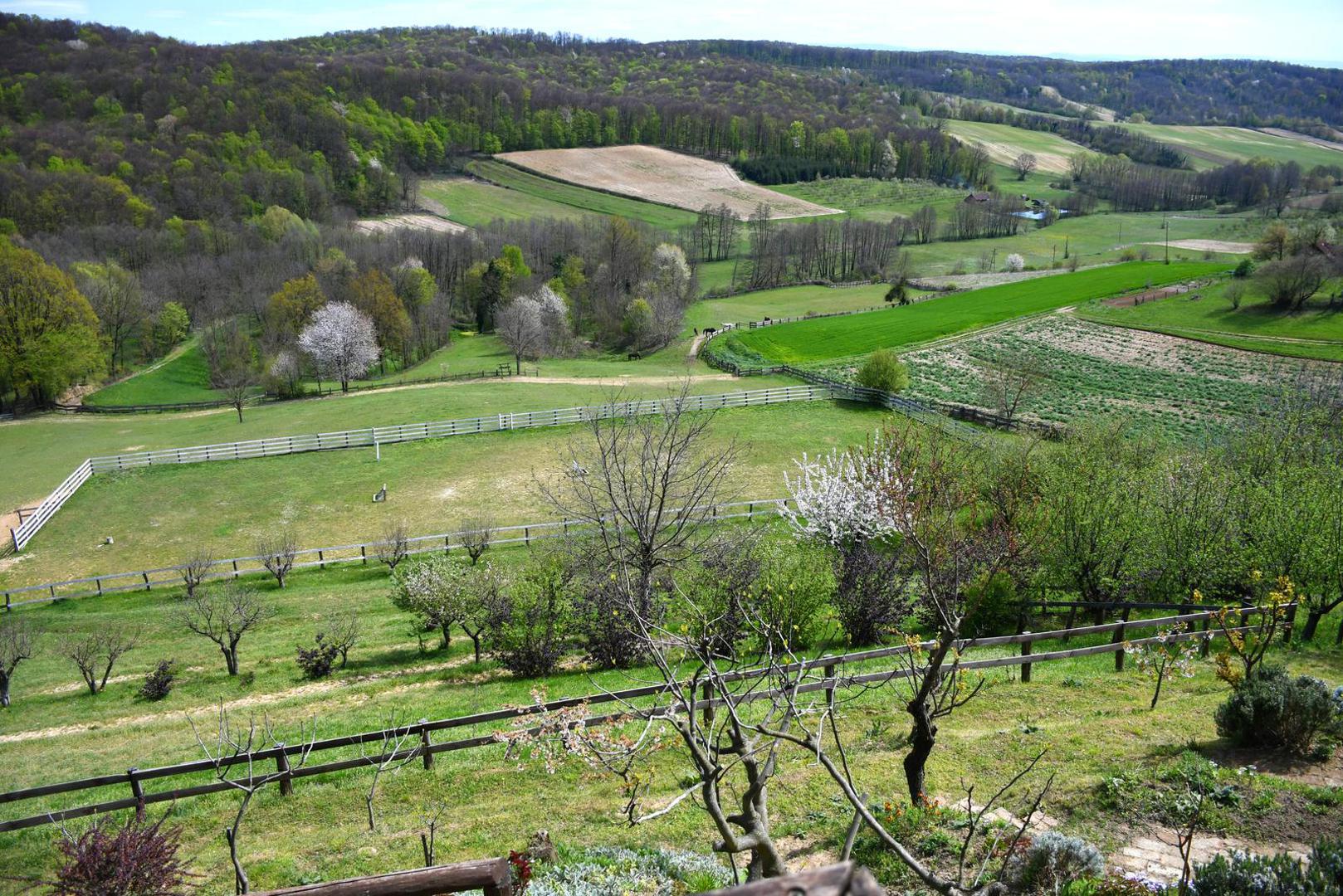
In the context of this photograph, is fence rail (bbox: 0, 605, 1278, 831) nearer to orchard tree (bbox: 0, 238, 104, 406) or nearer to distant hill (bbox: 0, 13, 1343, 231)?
orchard tree (bbox: 0, 238, 104, 406)

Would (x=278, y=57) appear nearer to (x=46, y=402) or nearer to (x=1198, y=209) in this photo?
(x=46, y=402)

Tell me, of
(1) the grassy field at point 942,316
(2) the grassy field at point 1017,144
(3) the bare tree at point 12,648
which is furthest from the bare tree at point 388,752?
(2) the grassy field at point 1017,144

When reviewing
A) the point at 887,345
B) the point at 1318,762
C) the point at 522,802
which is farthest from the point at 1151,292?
the point at 522,802

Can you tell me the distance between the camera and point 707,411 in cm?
4191

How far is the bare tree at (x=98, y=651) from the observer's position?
62.3 feet

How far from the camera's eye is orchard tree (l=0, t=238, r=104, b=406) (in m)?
47.7

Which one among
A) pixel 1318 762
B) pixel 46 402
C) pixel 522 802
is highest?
pixel 1318 762

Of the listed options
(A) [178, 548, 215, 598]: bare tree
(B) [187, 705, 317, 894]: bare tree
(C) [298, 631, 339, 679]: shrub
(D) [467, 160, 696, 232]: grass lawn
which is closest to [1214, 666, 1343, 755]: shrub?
(B) [187, 705, 317, 894]: bare tree

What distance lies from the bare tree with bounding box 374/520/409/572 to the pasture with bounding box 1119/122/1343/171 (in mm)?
169948

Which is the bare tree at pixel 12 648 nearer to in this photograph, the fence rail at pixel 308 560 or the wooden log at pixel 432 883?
the fence rail at pixel 308 560

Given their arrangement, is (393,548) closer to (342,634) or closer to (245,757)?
(342,634)

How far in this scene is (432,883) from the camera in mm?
4633

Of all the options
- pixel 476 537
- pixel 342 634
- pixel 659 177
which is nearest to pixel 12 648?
pixel 342 634

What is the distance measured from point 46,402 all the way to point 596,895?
186 ft
